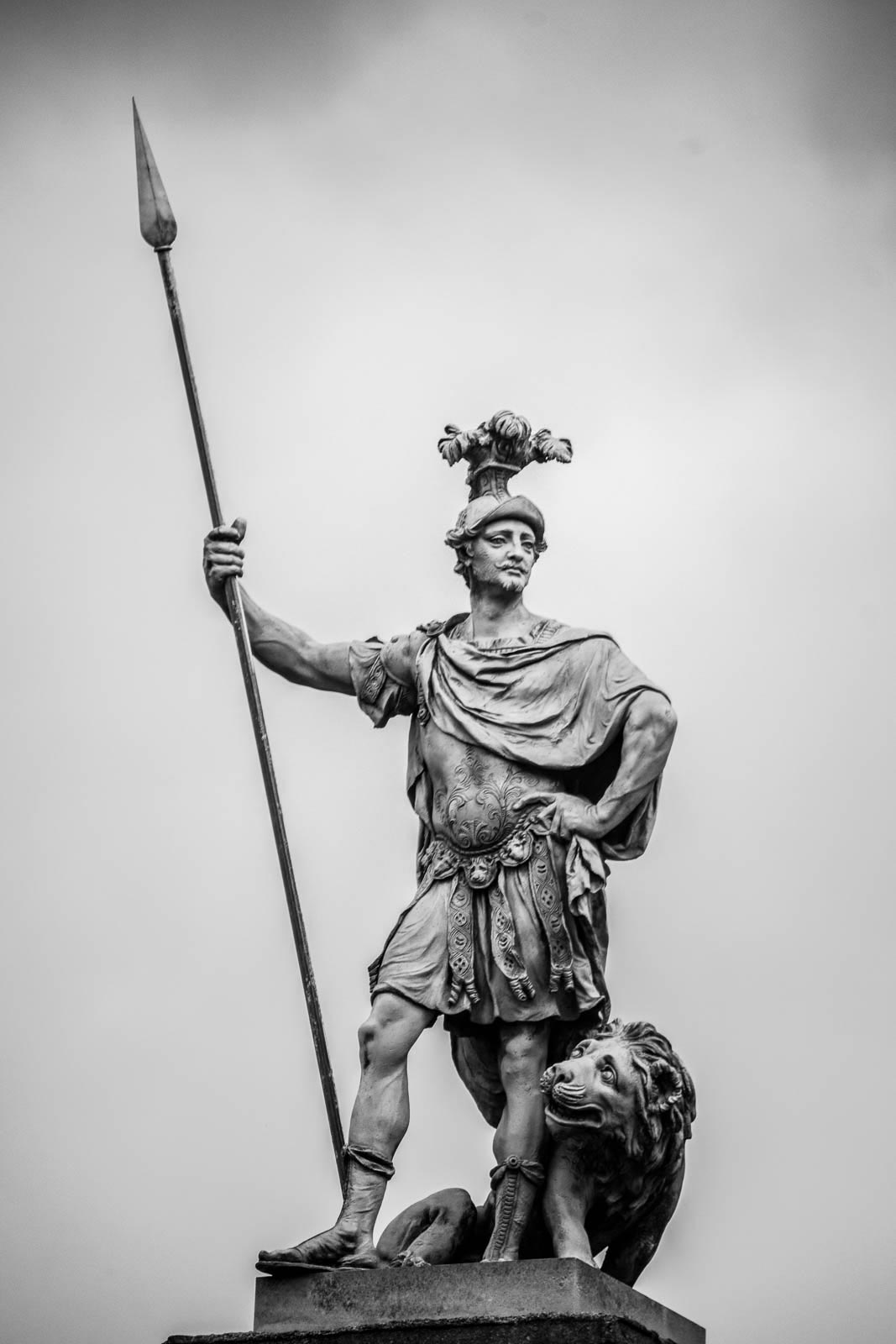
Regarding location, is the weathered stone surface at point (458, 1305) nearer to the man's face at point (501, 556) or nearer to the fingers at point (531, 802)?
the fingers at point (531, 802)

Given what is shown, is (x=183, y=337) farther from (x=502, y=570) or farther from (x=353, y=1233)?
(x=353, y=1233)

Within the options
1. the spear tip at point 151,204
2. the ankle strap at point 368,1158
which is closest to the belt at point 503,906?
the ankle strap at point 368,1158

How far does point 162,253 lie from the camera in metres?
13.1

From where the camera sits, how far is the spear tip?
13.0 metres

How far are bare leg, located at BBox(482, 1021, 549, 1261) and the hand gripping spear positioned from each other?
74 centimetres

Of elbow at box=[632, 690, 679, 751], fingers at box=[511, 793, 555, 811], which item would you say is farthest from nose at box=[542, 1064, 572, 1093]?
elbow at box=[632, 690, 679, 751]

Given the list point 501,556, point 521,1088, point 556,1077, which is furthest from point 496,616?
point 556,1077

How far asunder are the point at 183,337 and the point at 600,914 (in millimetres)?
3717

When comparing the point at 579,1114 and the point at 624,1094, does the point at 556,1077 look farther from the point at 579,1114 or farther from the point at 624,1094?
the point at 624,1094

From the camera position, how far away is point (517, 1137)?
37.1 ft

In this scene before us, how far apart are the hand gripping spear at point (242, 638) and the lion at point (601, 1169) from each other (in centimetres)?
57

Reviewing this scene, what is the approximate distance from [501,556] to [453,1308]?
3.78 meters

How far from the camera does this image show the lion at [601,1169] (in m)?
11.1

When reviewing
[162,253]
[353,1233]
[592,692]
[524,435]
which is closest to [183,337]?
[162,253]
